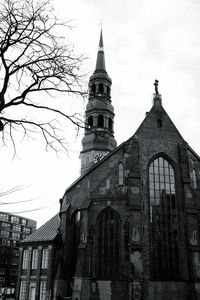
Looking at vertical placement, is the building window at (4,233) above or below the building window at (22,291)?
above

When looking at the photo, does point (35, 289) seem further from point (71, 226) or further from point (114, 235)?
point (114, 235)

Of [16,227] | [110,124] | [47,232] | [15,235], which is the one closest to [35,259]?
[47,232]

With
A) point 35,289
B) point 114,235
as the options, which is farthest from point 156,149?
point 35,289

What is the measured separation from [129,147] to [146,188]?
342 cm

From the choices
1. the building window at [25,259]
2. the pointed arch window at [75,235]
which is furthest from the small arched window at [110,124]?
the building window at [25,259]

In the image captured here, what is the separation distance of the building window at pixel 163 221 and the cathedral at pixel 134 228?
65 mm

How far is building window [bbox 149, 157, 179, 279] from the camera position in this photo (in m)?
23.4

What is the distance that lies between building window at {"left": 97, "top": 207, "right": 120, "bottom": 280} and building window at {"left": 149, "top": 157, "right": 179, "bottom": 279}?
2482 millimetres

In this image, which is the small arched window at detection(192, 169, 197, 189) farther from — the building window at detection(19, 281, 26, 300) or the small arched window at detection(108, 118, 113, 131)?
the small arched window at detection(108, 118, 113, 131)

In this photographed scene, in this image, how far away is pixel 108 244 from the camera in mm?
23844

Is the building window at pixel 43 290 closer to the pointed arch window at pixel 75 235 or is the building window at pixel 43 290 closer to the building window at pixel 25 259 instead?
the building window at pixel 25 259

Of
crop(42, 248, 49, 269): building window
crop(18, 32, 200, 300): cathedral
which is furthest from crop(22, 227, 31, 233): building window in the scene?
crop(42, 248, 49, 269): building window

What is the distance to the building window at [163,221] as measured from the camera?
2338 centimetres

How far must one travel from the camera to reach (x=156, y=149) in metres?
26.6
